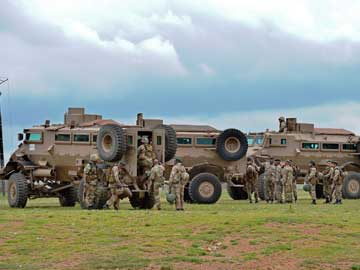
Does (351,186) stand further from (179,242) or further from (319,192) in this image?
(179,242)

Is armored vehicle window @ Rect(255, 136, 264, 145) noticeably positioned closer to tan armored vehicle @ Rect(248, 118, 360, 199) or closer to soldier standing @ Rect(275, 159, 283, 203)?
tan armored vehicle @ Rect(248, 118, 360, 199)

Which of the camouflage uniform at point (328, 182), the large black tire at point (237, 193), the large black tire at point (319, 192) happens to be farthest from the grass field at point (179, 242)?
the large black tire at point (319, 192)

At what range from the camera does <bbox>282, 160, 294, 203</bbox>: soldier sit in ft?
104

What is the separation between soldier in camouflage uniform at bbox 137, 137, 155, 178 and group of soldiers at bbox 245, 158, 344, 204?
6916 millimetres

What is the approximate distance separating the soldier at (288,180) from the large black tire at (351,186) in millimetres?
5699

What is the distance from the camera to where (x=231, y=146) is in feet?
110

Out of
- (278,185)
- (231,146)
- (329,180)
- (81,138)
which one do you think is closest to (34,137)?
(81,138)

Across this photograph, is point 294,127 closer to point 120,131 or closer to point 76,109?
point 76,109

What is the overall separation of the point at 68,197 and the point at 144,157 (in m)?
6.54

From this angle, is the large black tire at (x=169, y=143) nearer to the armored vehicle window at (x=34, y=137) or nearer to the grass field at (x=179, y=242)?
the armored vehicle window at (x=34, y=137)

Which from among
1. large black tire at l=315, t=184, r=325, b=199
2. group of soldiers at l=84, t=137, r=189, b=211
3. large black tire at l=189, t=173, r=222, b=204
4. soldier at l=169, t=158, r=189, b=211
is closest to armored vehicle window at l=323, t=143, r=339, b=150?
large black tire at l=315, t=184, r=325, b=199

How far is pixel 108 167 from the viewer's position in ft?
85.1

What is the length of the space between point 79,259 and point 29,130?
1568 centimetres

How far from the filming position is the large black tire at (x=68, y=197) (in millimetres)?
31766
